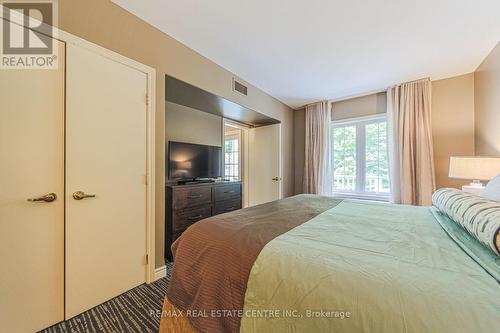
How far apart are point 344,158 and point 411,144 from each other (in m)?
1.11

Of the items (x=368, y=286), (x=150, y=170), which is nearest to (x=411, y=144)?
(x=368, y=286)

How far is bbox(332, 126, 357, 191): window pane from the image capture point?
400 centimetres

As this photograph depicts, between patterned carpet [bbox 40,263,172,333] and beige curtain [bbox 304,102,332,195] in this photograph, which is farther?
beige curtain [bbox 304,102,332,195]

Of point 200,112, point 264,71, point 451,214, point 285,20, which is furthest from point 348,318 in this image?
point 200,112

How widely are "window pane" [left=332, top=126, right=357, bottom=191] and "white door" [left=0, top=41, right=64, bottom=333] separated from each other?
13.5ft

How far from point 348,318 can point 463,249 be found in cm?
67

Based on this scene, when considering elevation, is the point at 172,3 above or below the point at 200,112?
above

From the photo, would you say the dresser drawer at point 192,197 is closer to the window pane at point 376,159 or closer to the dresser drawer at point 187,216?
the dresser drawer at point 187,216

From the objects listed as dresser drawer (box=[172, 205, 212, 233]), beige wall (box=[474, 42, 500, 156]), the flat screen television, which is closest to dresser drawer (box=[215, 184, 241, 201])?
dresser drawer (box=[172, 205, 212, 233])

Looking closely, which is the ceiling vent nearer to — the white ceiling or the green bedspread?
the white ceiling

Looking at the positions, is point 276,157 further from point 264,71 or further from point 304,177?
point 264,71

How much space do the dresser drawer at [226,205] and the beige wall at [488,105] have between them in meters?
3.29

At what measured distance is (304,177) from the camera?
441cm

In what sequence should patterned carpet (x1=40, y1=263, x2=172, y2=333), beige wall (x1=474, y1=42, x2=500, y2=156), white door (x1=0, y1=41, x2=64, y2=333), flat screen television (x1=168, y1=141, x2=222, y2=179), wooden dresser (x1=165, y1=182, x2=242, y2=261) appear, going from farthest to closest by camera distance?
flat screen television (x1=168, y1=141, x2=222, y2=179) < wooden dresser (x1=165, y1=182, x2=242, y2=261) < beige wall (x1=474, y1=42, x2=500, y2=156) < patterned carpet (x1=40, y1=263, x2=172, y2=333) < white door (x1=0, y1=41, x2=64, y2=333)
